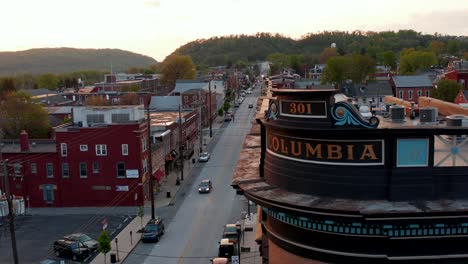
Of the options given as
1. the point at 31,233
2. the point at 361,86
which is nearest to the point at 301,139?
the point at 31,233

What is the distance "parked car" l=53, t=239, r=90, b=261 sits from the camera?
3081 centimetres

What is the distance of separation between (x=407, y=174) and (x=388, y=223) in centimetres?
105

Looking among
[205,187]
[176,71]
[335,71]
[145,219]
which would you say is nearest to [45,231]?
[145,219]

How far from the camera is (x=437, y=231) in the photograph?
9391 millimetres

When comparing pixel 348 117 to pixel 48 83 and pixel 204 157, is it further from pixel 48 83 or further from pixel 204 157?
pixel 48 83

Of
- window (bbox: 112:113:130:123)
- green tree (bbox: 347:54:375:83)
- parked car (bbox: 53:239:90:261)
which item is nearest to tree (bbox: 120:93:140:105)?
window (bbox: 112:113:130:123)

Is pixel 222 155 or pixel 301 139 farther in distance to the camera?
pixel 222 155

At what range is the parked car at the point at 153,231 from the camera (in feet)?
109

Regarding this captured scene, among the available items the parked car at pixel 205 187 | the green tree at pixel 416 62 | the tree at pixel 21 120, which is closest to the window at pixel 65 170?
the parked car at pixel 205 187

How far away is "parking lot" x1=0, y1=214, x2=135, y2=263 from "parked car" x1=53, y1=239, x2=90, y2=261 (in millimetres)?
390

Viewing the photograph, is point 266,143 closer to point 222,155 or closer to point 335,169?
point 335,169

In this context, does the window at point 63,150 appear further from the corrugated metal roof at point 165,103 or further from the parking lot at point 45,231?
the corrugated metal roof at point 165,103

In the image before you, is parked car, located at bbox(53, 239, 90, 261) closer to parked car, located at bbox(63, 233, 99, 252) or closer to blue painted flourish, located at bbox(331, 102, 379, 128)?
parked car, located at bbox(63, 233, 99, 252)

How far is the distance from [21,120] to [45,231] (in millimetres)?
27505
